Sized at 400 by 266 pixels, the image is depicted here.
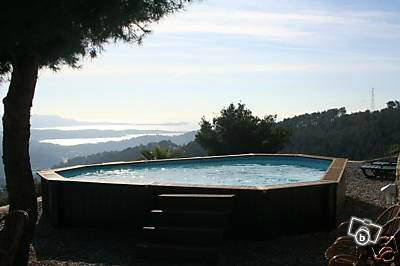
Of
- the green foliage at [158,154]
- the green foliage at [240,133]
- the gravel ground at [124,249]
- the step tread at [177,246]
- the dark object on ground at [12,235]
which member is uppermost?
the green foliage at [240,133]

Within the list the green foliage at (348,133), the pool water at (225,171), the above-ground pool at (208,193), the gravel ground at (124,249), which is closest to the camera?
the gravel ground at (124,249)

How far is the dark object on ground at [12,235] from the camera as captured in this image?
13.2 feet

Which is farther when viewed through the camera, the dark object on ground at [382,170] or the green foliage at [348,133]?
the green foliage at [348,133]

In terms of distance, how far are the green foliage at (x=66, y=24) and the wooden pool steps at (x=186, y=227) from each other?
2242 mm

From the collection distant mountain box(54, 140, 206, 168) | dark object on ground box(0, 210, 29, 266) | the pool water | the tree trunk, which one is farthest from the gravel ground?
distant mountain box(54, 140, 206, 168)

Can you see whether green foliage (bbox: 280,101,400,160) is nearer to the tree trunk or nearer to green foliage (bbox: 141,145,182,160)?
green foliage (bbox: 141,145,182,160)

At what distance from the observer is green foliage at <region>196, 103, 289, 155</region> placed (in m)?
18.2

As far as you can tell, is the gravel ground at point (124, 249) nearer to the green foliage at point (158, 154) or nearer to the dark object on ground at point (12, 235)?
the dark object on ground at point (12, 235)

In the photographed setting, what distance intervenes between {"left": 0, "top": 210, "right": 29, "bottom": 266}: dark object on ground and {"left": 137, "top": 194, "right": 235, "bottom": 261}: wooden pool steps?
1659mm

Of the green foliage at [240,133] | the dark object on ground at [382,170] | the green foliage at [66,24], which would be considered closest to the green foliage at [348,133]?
the green foliage at [240,133]

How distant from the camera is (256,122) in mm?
18516

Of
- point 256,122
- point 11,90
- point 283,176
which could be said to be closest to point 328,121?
point 256,122

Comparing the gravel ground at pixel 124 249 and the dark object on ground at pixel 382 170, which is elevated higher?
the dark object on ground at pixel 382 170

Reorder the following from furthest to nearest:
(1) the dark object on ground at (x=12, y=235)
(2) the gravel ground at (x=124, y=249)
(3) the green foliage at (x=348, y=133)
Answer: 1. (3) the green foliage at (x=348, y=133)
2. (2) the gravel ground at (x=124, y=249)
3. (1) the dark object on ground at (x=12, y=235)
